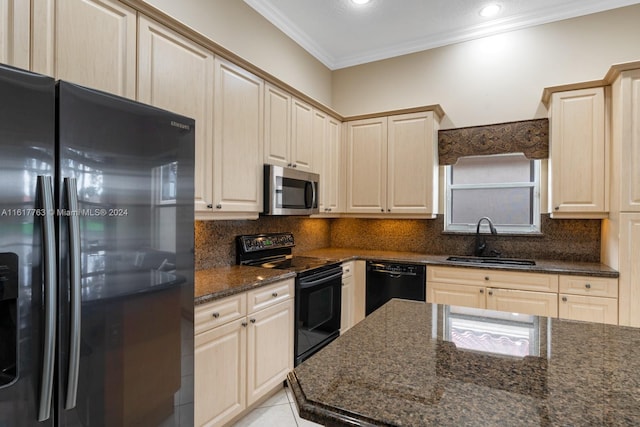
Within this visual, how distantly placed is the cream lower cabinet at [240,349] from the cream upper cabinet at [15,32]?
1300 millimetres

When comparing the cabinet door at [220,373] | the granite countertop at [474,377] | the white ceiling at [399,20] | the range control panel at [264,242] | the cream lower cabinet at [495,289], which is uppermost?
the white ceiling at [399,20]

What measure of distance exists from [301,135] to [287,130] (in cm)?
24

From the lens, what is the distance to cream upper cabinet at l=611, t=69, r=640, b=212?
2.55m

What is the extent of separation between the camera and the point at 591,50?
3152 millimetres

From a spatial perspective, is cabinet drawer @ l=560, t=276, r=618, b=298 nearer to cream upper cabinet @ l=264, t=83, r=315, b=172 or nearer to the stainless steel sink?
the stainless steel sink

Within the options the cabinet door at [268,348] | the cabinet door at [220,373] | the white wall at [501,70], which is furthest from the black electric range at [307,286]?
the white wall at [501,70]

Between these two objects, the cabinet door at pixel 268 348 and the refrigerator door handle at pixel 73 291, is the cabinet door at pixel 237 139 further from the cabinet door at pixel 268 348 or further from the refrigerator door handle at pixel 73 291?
the refrigerator door handle at pixel 73 291

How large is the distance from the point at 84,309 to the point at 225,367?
3.32 ft

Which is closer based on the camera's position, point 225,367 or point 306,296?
point 225,367

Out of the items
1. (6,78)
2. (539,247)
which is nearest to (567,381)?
(6,78)

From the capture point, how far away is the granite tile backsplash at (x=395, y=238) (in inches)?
Answer: 108

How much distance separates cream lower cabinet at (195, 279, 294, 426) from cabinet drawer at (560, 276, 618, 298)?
6.98 feet

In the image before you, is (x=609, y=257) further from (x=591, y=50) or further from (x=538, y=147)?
(x=591, y=50)

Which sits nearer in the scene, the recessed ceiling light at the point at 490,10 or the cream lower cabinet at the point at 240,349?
the cream lower cabinet at the point at 240,349
